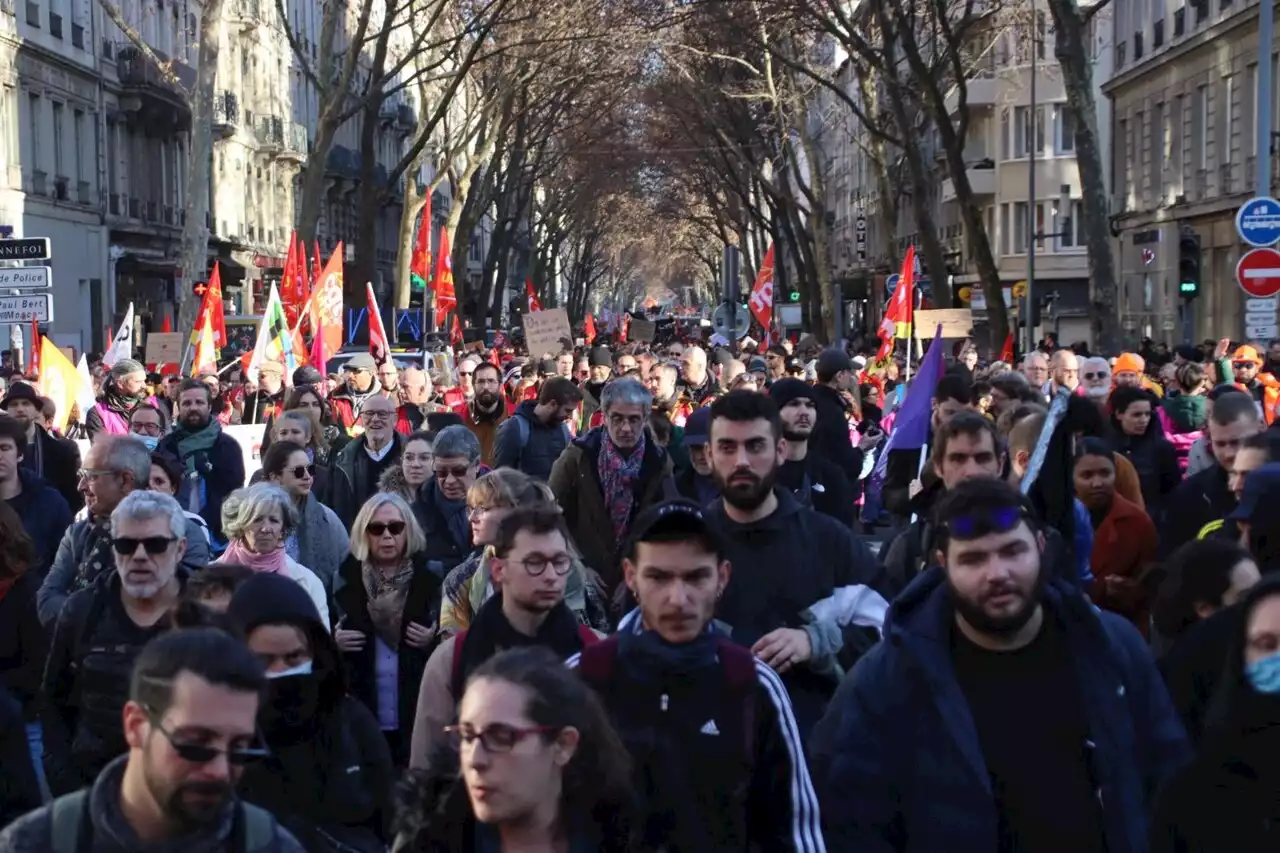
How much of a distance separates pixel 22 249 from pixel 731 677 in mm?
14371

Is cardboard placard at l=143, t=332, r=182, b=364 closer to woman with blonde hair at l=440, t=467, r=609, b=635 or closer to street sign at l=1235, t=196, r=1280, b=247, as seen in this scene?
street sign at l=1235, t=196, r=1280, b=247

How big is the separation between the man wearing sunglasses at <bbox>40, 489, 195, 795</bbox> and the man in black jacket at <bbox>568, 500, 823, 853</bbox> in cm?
165

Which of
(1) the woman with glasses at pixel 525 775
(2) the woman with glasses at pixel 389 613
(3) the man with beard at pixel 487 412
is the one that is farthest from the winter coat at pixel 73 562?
(3) the man with beard at pixel 487 412

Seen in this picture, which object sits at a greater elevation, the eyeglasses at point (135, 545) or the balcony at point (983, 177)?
the balcony at point (983, 177)

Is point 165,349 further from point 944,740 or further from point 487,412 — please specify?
point 944,740

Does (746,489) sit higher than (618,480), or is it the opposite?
(746,489)

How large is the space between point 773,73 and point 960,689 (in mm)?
37962

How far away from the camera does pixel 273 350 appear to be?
1873 cm

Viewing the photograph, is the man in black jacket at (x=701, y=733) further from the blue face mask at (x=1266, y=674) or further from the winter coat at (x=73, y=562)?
the winter coat at (x=73, y=562)

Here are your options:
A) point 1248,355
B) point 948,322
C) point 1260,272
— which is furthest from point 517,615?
point 948,322

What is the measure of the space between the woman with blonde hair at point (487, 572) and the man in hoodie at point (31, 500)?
227 cm

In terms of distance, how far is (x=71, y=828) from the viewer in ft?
11.0

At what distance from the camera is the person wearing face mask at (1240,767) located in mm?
3762

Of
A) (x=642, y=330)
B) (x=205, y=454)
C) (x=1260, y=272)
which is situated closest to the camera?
(x=205, y=454)
